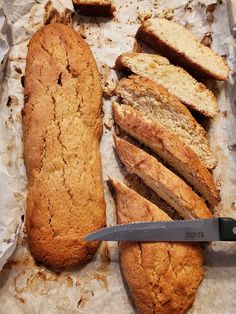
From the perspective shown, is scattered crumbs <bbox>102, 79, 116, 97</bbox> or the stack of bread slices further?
scattered crumbs <bbox>102, 79, 116, 97</bbox>

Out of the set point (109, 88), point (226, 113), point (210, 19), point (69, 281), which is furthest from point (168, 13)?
point (69, 281)

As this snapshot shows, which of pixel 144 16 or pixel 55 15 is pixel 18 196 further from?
pixel 144 16

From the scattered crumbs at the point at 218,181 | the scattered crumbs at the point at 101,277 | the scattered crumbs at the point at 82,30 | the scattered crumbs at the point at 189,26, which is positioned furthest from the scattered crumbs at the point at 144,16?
the scattered crumbs at the point at 101,277

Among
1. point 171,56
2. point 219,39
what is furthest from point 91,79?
point 219,39

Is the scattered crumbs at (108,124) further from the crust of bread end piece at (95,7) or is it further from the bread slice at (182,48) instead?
the crust of bread end piece at (95,7)

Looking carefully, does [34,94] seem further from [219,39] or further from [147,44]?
[219,39]

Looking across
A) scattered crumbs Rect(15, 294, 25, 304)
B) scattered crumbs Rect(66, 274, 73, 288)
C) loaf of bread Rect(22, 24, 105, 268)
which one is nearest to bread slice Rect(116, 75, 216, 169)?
loaf of bread Rect(22, 24, 105, 268)

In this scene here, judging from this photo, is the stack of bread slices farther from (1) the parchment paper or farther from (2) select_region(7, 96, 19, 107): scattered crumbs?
(2) select_region(7, 96, 19, 107): scattered crumbs
